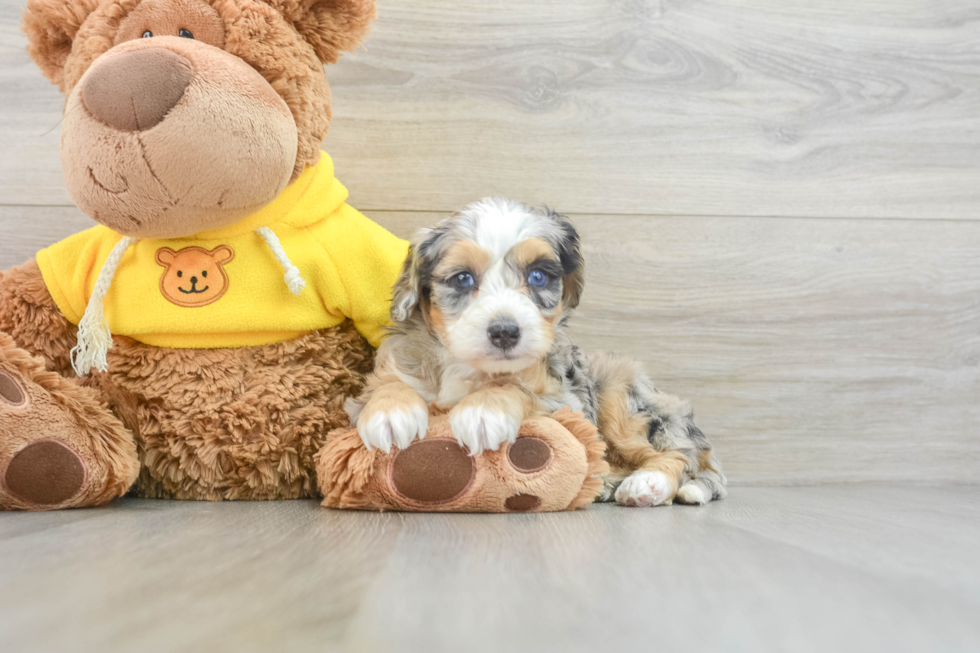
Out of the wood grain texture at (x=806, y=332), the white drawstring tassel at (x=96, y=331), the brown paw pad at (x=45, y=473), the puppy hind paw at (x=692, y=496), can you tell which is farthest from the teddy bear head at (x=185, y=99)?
the puppy hind paw at (x=692, y=496)

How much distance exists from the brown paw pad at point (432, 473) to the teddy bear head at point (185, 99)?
0.59 meters

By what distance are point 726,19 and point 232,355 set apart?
5.32 ft

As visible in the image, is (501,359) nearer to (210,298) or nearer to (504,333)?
(504,333)

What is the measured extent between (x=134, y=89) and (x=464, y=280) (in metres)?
0.68

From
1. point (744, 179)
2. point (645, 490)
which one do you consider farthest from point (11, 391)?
point (744, 179)

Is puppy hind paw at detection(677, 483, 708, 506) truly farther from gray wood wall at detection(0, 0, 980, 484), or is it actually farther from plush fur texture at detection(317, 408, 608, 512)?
gray wood wall at detection(0, 0, 980, 484)

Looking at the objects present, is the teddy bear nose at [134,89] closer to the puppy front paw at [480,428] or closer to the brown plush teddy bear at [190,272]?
the brown plush teddy bear at [190,272]

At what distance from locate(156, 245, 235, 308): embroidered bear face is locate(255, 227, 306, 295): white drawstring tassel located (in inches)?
3.1

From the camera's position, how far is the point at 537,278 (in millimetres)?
1507

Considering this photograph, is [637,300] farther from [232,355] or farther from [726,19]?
[232,355]

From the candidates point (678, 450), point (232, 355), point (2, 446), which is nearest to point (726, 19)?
point (678, 450)

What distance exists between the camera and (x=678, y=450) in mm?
1729

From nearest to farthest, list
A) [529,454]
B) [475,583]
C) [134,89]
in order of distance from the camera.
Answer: [475,583], [134,89], [529,454]

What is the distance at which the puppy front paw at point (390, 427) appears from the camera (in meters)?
1.34
